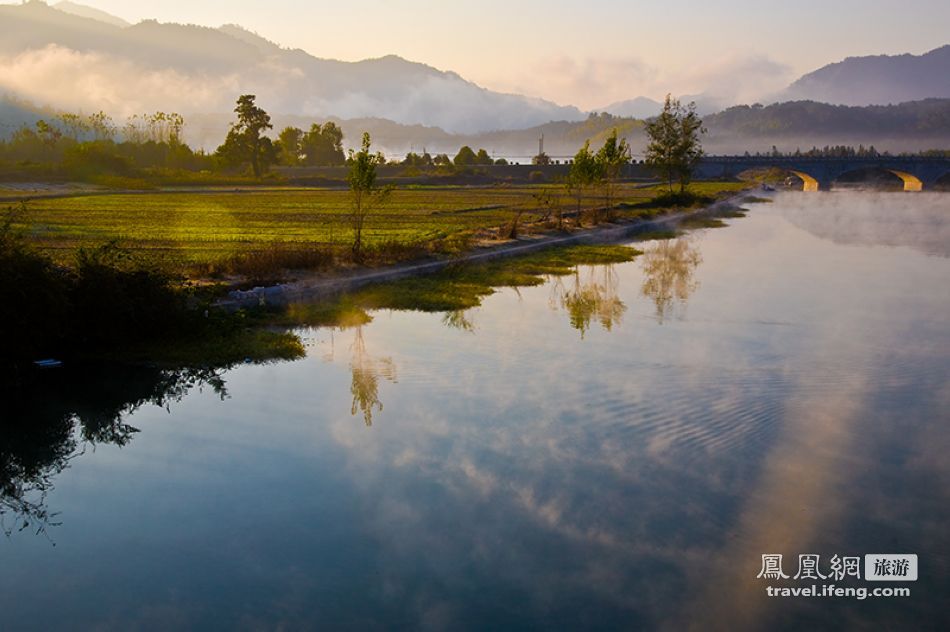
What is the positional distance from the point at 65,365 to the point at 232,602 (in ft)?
38.9

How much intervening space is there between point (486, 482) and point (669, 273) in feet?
78.6

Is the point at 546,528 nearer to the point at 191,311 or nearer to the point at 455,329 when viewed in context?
the point at 455,329

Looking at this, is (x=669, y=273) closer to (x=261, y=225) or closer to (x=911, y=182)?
(x=261, y=225)

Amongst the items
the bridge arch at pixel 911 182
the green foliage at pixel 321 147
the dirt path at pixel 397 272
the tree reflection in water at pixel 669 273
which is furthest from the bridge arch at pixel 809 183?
the tree reflection in water at pixel 669 273

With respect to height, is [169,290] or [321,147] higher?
[321,147]

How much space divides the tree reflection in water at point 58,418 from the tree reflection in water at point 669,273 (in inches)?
589

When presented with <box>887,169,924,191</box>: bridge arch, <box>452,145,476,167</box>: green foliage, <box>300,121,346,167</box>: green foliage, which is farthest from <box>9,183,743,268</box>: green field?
<box>887,169,924,191</box>: bridge arch

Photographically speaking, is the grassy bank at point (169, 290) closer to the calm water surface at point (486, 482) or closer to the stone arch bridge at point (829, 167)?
the calm water surface at point (486, 482)

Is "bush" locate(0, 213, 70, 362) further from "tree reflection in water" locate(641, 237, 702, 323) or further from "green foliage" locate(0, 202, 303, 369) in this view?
"tree reflection in water" locate(641, 237, 702, 323)

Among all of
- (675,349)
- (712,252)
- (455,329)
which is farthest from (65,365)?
(712,252)

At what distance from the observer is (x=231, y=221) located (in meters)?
49.9

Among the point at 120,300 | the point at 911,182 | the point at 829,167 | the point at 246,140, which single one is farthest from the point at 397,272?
the point at 911,182

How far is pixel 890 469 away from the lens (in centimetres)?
1262

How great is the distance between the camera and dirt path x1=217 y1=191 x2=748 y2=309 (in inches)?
974
